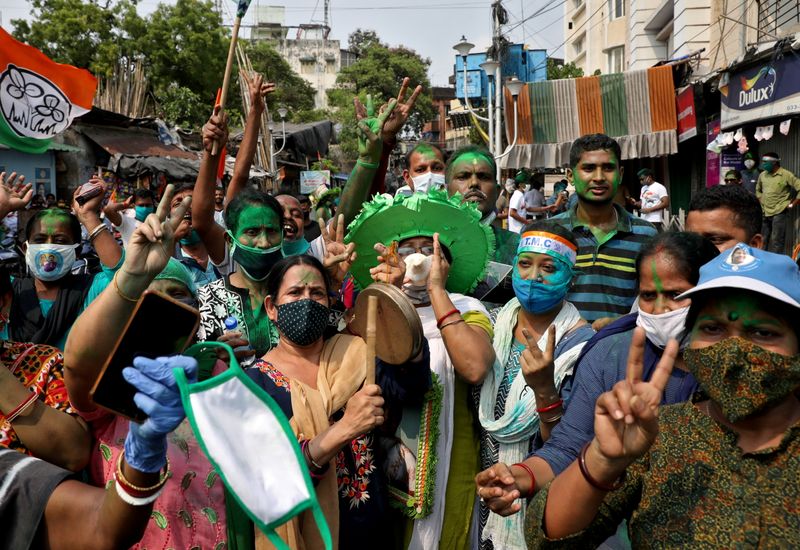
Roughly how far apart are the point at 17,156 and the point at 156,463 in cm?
1550

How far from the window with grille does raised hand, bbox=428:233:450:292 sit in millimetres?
10795

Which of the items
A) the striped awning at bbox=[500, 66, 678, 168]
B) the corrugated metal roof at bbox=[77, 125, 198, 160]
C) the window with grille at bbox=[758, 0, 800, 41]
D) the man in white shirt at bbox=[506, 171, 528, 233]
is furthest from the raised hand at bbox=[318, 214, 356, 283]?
the striped awning at bbox=[500, 66, 678, 168]

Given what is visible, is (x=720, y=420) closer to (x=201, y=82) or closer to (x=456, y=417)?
(x=456, y=417)

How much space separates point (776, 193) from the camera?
11859mm

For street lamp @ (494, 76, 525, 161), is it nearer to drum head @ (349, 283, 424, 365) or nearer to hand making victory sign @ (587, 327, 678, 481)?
drum head @ (349, 283, 424, 365)

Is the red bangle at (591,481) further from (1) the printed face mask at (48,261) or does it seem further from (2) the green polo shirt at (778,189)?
(2) the green polo shirt at (778,189)

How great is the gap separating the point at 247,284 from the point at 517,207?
459 inches

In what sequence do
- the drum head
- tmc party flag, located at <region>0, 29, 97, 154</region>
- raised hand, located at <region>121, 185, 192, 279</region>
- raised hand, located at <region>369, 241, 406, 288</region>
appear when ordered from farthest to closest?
tmc party flag, located at <region>0, 29, 97, 154</region> → raised hand, located at <region>369, 241, 406, 288</region> → the drum head → raised hand, located at <region>121, 185, 192, 279</region>

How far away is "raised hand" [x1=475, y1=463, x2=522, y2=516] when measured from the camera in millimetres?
1966

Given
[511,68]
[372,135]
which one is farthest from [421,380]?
[511,68]

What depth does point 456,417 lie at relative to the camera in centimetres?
318

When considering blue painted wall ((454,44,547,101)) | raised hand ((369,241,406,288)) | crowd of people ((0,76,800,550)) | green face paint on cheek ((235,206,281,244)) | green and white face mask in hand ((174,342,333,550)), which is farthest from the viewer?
blue painted wall ((454,44,547,101))

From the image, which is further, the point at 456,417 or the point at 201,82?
the point at 201,82

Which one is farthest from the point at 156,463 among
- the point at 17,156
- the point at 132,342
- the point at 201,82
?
the point at 201,82
